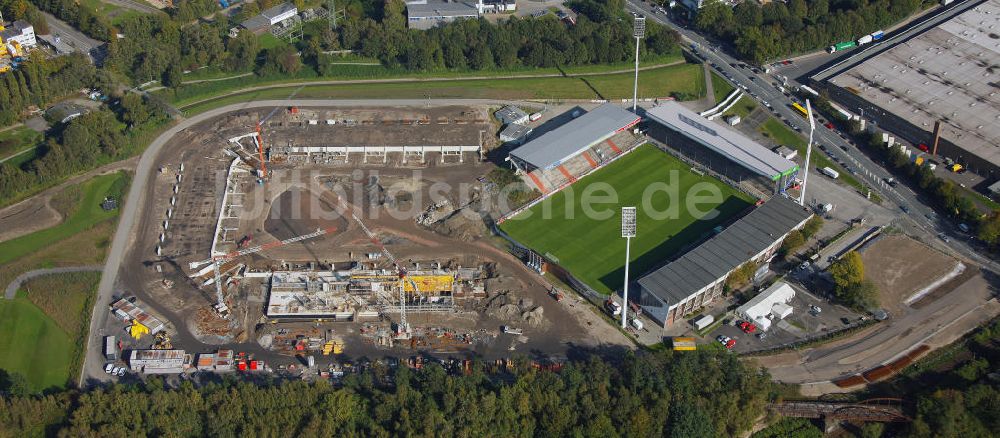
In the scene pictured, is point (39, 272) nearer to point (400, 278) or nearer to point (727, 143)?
point (400, 278)

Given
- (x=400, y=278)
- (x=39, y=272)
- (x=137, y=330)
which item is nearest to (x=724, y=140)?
(x=400, y=278)

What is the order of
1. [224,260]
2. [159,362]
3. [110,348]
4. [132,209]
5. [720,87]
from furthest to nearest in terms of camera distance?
[720,87]
[132,209]
[224,260]
[110,348]
[159,362]

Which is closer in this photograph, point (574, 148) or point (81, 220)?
point (81, 220)

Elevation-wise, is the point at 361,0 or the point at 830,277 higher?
the point at 361,0

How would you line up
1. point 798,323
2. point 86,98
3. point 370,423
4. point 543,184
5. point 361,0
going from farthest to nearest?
point 361,0
point 86,98
point 543,184
point 798,323
point 370,423

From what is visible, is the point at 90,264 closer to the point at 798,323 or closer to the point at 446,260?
the point at 446,260

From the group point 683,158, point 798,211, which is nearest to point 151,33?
point 683,158
